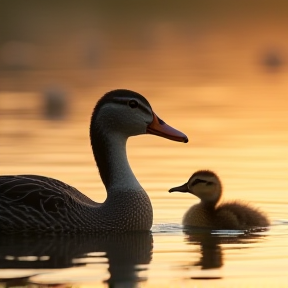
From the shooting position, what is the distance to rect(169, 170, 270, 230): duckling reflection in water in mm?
13492

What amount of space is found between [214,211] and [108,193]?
3.63 feet

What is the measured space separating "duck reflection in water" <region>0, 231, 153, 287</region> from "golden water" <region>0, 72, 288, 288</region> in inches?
1.9

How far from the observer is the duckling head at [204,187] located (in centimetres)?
1405

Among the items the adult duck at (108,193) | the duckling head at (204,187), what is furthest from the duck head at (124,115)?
the duckling head at (204,187)

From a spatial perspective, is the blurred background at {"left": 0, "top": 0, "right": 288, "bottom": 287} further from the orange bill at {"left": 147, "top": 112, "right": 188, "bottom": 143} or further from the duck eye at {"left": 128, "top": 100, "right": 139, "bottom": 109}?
the duck eye at {"left": 128, "top": 100, "right": 139, "bottom": 109}

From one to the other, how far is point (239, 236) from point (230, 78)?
1636 cm

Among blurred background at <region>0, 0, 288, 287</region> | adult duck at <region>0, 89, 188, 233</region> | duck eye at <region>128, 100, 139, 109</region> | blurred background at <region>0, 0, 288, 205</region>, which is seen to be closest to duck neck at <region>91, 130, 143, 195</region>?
adult duck at <region>0, 89, 188, 233</region>

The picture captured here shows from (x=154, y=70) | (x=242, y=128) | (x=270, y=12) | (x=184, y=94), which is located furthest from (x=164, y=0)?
(x=242, y=128)

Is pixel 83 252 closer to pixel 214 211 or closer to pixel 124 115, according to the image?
pixel 124 115

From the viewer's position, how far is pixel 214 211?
13.9m

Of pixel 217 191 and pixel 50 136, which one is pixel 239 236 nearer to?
pixel 217 191

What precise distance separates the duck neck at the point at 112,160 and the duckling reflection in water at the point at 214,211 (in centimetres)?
56

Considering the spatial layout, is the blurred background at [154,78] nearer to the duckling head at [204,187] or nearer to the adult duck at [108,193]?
the duckling head at [204,187]

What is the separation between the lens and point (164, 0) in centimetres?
5175
